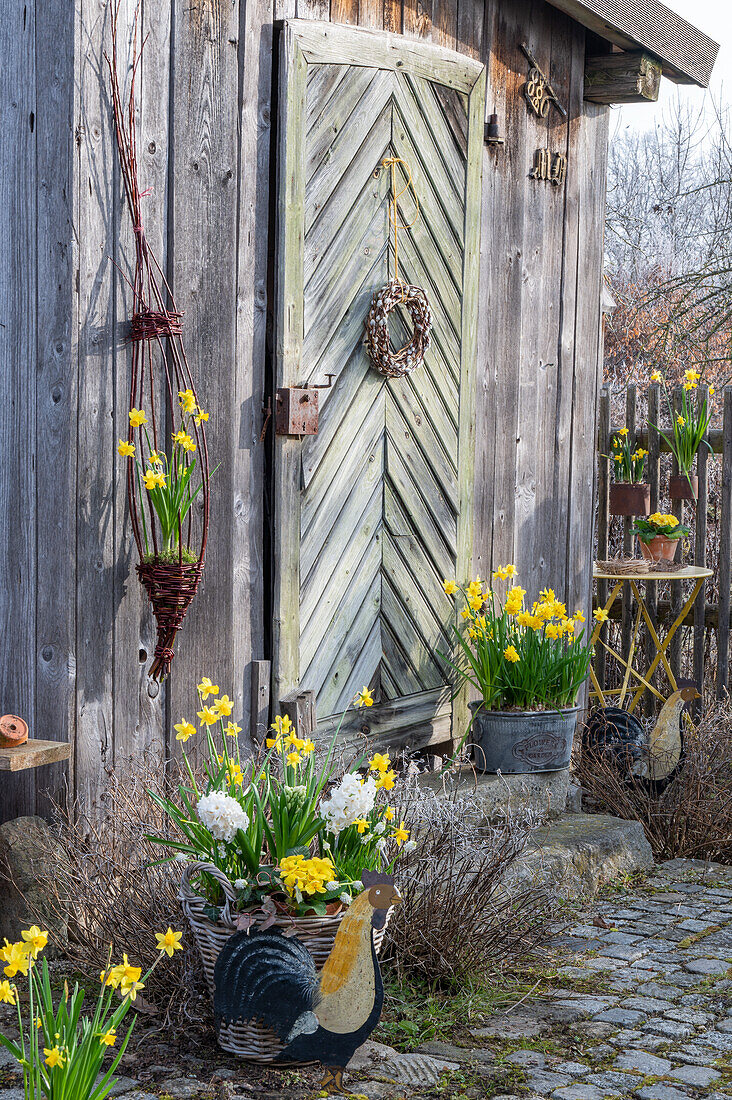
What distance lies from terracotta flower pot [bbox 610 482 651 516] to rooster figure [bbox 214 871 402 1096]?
15.2 ft

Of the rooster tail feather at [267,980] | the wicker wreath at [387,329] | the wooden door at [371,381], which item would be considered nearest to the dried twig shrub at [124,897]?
the rooster tail feather at [267,980]

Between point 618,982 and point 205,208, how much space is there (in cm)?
308

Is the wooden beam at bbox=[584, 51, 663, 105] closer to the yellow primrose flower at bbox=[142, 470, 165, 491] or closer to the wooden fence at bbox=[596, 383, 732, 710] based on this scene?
the wooden fence at bbox=[596, 383, 732, 710]

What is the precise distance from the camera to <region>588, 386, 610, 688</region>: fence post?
7895 mm

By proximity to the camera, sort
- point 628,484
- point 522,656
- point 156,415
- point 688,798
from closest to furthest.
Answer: point 156,415 < point 522,656 < point 688,798 < point 628,484

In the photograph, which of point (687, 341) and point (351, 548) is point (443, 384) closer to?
point (351, 548)

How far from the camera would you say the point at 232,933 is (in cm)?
324

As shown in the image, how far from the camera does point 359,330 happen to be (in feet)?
17.0

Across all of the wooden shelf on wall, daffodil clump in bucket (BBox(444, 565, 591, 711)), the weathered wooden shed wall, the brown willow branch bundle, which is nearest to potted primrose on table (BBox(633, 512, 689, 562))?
daffodil clump in bucket (BBox(444, 565, 591, 711))

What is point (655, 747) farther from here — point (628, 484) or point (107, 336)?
point (107, 336)

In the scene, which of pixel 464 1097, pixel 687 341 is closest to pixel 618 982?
pixel 464 1097

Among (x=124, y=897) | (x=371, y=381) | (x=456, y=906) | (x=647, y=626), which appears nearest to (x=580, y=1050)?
(x=456, y=906)

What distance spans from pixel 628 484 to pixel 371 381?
2.62 meters

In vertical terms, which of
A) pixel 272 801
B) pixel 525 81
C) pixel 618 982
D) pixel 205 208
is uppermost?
pixel 525 81
